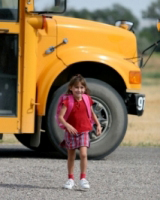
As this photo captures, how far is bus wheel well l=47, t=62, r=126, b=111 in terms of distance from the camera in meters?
10.1

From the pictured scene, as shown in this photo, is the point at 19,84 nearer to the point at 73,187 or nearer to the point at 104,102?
the point at 104,102

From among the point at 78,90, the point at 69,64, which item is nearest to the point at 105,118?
the point at 69,64

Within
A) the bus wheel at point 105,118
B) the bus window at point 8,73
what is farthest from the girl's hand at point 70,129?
the bus wheel at point 105,118

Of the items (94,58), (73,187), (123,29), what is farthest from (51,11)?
(73,187)

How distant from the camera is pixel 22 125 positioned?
374 inches

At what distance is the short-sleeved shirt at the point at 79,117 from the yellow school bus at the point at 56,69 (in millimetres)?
1897

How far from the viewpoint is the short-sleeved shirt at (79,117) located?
7520 mm

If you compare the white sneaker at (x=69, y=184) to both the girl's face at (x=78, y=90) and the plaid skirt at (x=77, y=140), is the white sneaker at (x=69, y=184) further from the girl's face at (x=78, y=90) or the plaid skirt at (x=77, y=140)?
the girl's face at (x=78, y=90)

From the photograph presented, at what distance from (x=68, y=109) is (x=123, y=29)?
320cm

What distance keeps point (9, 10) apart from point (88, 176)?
7.74 ft

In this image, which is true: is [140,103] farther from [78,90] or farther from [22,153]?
[78,90]

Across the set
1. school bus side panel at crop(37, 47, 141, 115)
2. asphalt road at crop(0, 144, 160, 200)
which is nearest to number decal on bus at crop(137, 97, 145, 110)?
school bus side panel at crop(37, 47, 141, 115)

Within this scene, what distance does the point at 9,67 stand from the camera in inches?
375

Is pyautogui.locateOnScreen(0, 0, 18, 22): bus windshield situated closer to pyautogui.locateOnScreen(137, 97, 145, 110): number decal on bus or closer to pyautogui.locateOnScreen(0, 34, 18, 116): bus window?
pyautogui.locateOnScreen(0, 34, 18, 116): bus window
